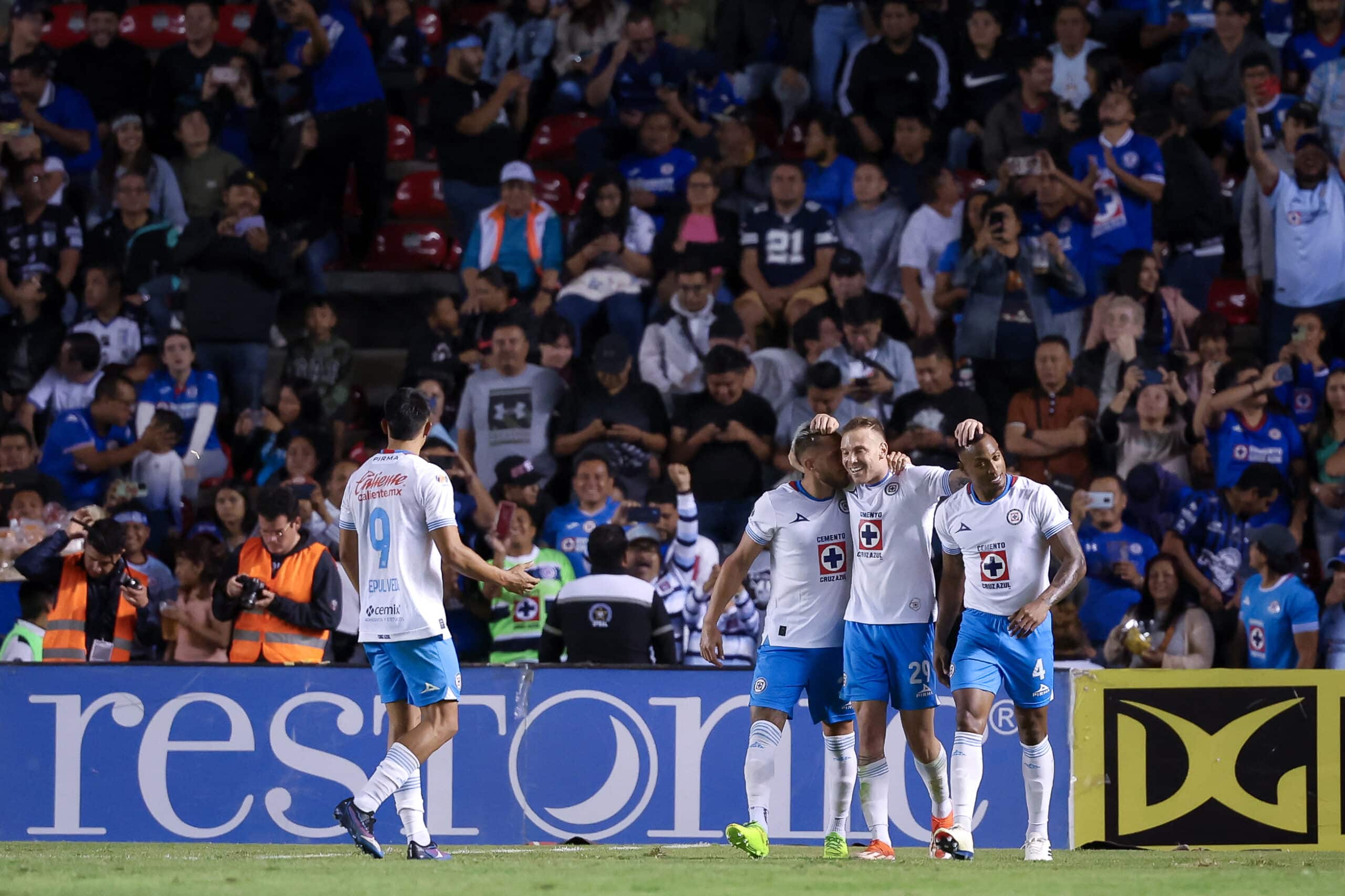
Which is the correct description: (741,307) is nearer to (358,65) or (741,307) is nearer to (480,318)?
(480,318)

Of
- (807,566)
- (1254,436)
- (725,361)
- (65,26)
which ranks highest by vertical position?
(65,26)

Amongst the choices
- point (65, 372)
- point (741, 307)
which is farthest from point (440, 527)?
point (65, 372)

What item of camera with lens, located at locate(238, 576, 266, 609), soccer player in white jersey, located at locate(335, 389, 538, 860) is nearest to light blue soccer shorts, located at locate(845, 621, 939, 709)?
soccer player in white jersey, located at locate(335, 389, 538, 860)

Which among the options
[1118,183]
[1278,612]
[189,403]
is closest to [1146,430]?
[1278,612]

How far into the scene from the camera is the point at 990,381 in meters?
13.5

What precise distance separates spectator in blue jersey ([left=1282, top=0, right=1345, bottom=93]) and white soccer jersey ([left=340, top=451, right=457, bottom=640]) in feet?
34.5

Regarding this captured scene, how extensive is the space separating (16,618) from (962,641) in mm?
7014

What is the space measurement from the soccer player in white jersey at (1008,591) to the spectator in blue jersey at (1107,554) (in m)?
3.36

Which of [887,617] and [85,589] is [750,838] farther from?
[85,589]

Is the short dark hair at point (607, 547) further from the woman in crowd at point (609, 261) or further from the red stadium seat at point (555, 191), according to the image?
the red stadium seat at point (555, 191)

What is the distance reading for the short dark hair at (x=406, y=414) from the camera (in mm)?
8031

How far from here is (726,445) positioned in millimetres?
12914

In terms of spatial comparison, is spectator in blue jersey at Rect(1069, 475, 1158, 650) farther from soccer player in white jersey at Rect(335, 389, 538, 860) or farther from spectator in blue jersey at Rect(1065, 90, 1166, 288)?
soccer player in white jersey at Rect(335, 389, 538, 860)

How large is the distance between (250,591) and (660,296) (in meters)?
5.30
